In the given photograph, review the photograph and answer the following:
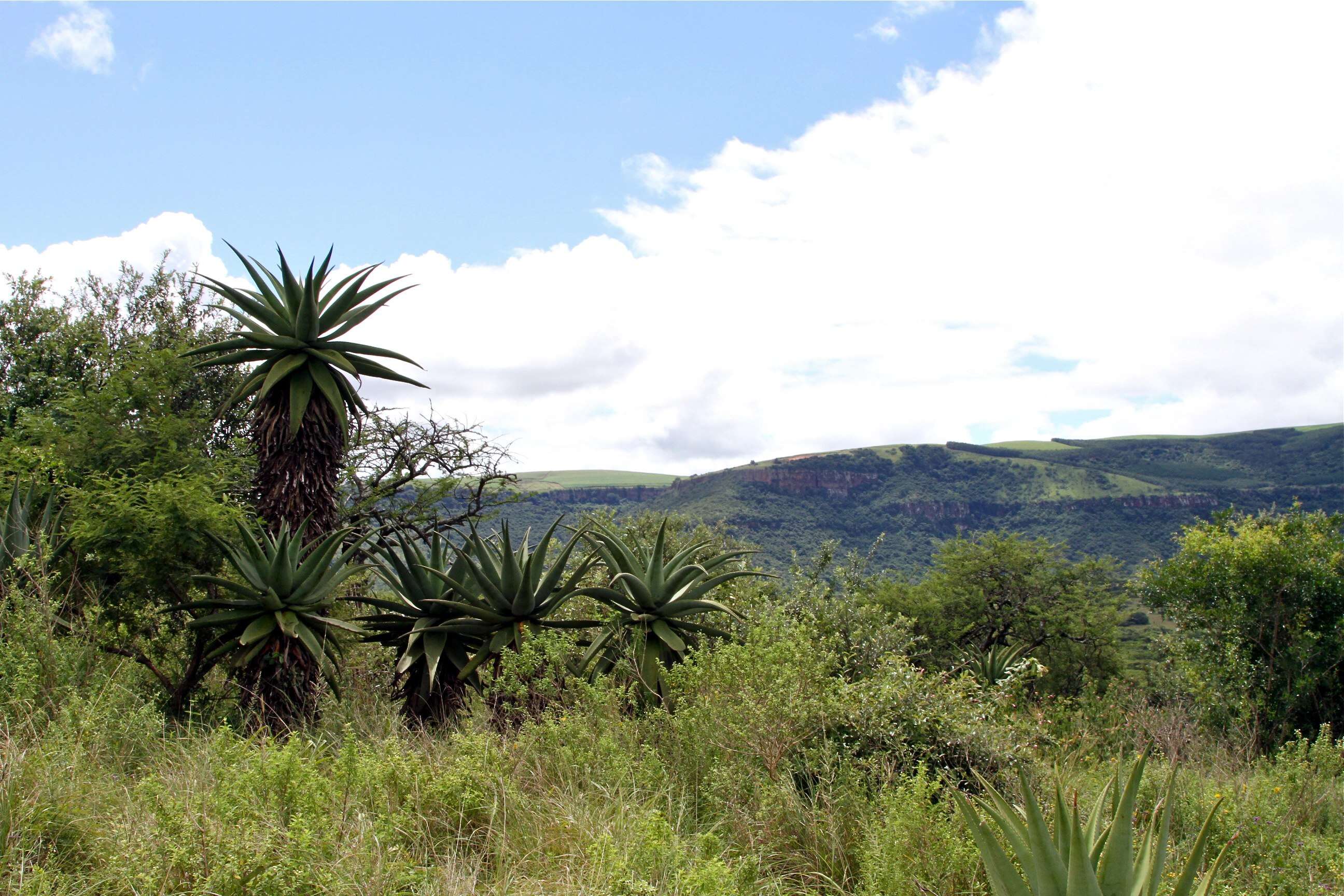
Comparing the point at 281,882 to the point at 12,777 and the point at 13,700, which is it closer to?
the point at 12,777

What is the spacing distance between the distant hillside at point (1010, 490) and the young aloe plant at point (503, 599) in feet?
244

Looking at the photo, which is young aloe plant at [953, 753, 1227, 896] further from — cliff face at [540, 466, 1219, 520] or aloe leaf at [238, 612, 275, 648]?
cliff face at [540, 466, 1219, 520]

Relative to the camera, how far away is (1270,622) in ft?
51.3

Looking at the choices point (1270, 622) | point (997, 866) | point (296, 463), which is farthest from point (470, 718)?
point (1270, 622)

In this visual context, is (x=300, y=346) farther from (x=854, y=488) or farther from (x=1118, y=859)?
(x=854, y=488)

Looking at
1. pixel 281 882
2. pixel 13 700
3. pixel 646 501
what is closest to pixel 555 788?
pixel 281 882

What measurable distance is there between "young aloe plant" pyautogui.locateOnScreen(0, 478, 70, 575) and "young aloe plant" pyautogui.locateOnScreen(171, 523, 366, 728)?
147cm

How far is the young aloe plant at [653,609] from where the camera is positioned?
7332mm

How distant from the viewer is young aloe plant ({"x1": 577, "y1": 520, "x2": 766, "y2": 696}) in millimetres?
7332

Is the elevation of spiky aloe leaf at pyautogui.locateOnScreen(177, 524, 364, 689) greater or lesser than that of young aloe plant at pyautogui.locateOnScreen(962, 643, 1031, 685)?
greater

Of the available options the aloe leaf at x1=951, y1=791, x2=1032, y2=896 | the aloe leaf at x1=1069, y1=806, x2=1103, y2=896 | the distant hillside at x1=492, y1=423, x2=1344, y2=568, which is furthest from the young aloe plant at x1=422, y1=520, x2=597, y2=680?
the distant hillside at x1=492, y1=423, x2=1344, y2=568

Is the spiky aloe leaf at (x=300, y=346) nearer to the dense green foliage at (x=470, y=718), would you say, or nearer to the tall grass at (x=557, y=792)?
the dense green foliage at (x=470, y=718)

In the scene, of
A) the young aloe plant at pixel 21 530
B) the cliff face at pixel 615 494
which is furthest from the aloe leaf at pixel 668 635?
the cliff face at pixel 615 494

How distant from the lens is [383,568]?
8328mm
